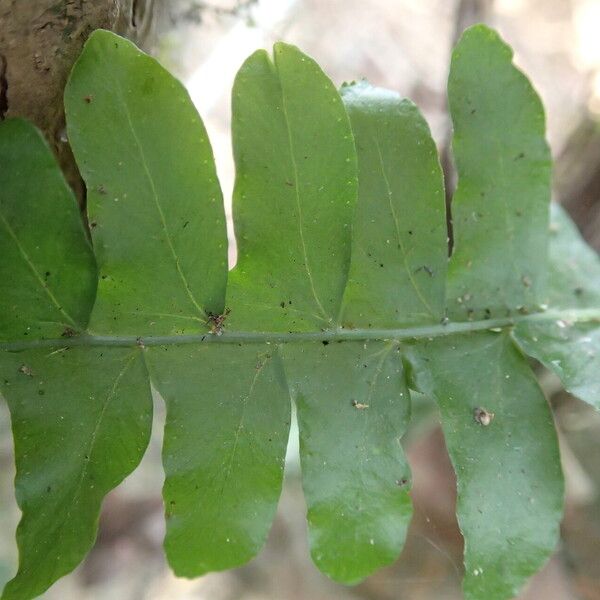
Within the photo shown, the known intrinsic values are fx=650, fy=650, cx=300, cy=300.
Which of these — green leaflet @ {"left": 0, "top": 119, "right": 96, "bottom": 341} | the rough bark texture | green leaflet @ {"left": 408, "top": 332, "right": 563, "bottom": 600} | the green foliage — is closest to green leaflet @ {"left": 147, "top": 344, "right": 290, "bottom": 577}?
the green foliage

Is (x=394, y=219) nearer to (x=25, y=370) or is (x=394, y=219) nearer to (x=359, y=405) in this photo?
(x=359, y=405)

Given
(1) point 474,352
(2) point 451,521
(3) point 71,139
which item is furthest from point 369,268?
(2) point 451,521

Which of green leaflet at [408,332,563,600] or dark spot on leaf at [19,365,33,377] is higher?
dark spot on leaf at [19,365,33,377]

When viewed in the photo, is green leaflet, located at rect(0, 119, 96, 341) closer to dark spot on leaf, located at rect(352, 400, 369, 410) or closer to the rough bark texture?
the rough bark texture

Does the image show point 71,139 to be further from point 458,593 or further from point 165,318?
point 458,593

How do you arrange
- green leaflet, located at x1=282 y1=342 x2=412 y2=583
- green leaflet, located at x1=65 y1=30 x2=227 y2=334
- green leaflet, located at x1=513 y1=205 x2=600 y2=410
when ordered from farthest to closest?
green leaflet, located at x1=513 y1=205 x2=600 y2=410 < green leaflet, located at x1=282 y1=342 x2=412 y2=583 < green leaflet, located at x1=65 y1=30 x2=227 y2=334

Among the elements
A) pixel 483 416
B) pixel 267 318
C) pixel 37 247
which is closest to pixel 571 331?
pixel 483 416
